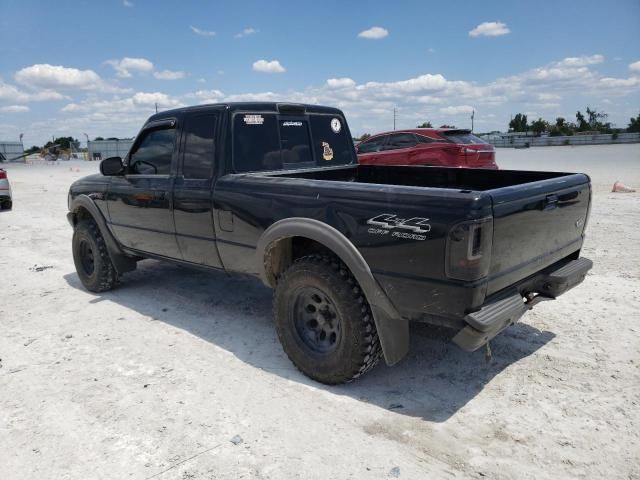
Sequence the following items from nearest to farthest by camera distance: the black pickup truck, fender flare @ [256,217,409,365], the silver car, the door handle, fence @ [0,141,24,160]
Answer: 1. the black pickup truck
2. fender flare @ [256,217,409,365]
3. the door handle
4. the silver car
5. fence @ [0,141,24,160]

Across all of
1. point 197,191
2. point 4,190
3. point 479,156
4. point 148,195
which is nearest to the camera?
point 197,191

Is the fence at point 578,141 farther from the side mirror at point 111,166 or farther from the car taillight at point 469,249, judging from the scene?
the car taillight at point 469,249

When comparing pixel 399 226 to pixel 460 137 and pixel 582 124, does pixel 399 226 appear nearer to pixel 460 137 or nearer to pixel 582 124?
pixel 460 137

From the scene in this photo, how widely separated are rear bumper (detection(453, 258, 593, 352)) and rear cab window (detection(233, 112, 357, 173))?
90.2 inches

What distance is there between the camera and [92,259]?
19.0ft

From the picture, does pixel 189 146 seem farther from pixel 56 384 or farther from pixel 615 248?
pixel 615 248

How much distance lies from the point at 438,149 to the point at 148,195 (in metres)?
7.12

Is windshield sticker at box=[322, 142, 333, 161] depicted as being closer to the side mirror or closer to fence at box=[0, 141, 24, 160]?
the side mirror

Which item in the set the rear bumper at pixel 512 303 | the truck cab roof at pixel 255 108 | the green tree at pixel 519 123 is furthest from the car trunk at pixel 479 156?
the green tree at pixel 519 123

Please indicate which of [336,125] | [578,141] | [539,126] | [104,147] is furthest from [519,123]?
[336,125]

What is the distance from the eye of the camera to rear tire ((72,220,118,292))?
18.3ft

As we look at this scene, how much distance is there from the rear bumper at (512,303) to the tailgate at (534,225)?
8 cm

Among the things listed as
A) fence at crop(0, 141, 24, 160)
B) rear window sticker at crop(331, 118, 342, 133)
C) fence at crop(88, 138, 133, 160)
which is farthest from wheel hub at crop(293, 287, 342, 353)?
fence at crop(0, 141, 24, 160)

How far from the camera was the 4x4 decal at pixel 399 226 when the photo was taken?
9.12 feet
